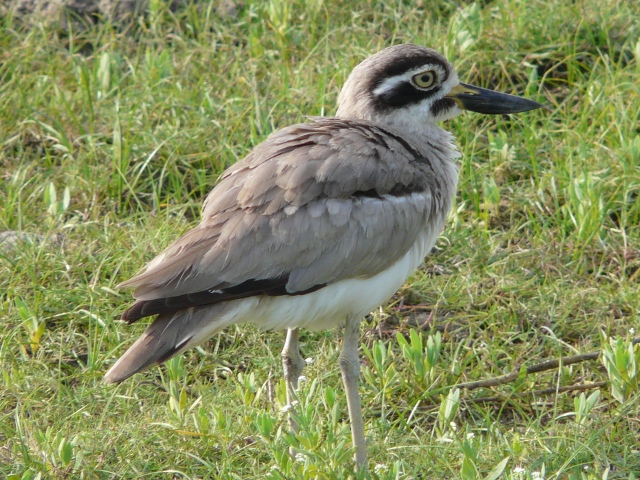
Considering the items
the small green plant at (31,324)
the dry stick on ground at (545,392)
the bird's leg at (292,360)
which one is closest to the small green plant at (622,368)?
the dry stick on ground at (545,392)

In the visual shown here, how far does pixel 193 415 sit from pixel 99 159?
7.19ft

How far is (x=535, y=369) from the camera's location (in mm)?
5027

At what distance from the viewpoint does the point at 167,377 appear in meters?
5.12

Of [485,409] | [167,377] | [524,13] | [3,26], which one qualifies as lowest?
[485,409]

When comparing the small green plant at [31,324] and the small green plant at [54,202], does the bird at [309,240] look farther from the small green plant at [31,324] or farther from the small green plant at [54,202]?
the small green plant at [54,202]

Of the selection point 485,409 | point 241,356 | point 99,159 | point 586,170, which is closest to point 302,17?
point 99,159

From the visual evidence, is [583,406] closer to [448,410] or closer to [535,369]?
[535,369]

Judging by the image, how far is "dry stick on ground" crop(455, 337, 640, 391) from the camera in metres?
4.97

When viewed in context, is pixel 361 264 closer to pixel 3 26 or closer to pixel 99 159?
pixel 99 159

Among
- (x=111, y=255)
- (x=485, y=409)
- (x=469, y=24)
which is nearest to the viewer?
(x=485, y=409)

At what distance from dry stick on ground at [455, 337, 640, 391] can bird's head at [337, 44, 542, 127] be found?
4.14 feet

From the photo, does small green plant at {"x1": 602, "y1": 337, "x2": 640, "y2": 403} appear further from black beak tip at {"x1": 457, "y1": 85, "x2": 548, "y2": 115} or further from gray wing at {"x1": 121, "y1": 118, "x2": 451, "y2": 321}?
black beak tip at {"x1": 457, "y1": 85, "x2": 548, "y2": 115}

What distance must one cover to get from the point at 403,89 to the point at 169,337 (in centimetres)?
166

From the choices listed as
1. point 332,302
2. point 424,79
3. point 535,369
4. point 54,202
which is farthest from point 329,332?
point 54,202
